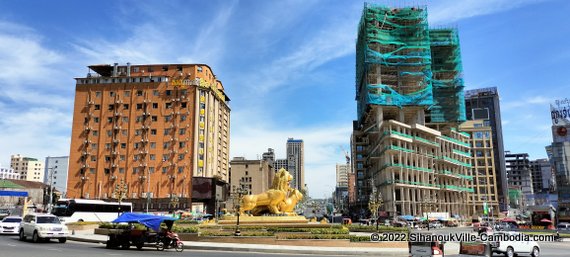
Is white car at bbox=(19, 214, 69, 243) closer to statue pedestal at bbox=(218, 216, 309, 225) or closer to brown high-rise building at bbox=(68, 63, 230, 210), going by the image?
statue pedestal at bbox=(218, 216, 309, 225)

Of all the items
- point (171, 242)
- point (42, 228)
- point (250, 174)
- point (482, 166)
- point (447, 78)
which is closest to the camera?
point (171, 242)

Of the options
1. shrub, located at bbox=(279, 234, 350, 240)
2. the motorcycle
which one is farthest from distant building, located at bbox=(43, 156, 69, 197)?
shrub, located at bbox=(279, 234, 350, 240)

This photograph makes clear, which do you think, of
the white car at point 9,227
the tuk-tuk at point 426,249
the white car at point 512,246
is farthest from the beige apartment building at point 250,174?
the tuk-tuk at point 426,249

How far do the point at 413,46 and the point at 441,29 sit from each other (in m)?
24.0

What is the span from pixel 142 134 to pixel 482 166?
104 meters

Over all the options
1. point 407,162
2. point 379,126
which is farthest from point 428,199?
point 379,126

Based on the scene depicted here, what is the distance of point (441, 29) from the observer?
11475 centimetres

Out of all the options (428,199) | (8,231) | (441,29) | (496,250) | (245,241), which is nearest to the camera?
(496,250)

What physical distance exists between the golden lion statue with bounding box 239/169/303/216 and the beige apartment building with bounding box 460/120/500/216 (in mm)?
105565

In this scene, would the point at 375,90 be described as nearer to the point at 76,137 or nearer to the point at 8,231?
the point at 76,137

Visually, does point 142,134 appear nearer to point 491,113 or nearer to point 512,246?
point 512,246

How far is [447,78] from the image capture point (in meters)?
114

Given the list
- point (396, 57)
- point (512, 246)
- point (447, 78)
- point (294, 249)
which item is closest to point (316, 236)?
point (294, 249)

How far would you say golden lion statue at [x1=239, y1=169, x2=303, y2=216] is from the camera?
3981cm
